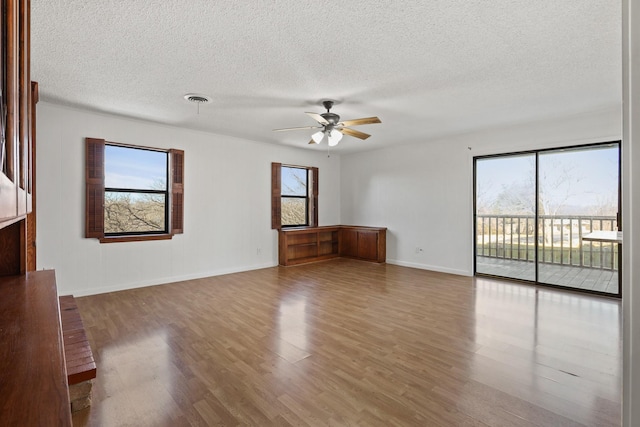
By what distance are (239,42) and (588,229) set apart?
5241 millimetres

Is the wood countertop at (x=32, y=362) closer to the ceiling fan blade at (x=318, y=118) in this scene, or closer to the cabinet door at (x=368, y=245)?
the ceiling fan blade at (x=318, y=118)

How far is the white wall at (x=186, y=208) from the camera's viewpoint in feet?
13.5

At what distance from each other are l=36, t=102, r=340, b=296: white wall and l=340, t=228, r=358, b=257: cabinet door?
2.24ft

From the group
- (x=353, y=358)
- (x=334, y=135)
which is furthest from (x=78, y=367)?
(x=334, y=135)

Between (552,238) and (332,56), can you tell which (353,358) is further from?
(552,238)

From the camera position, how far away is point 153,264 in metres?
4.95

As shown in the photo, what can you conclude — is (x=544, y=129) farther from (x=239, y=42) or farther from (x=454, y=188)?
(x=239, y=42)

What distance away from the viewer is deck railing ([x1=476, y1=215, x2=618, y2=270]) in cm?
465

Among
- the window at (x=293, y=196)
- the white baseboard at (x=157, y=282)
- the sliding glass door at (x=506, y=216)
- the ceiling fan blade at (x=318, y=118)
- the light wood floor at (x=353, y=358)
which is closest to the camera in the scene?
the light wood floor at (x=353, y=358)

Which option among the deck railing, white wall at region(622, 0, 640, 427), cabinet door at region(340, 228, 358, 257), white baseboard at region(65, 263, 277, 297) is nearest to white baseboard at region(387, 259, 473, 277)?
the deck railing

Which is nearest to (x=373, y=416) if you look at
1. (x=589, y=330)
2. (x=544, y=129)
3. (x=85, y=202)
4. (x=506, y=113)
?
(x=589, y=330)

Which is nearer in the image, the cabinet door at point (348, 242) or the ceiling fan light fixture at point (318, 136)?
the ceiling fan light fixture at point (318, 136)

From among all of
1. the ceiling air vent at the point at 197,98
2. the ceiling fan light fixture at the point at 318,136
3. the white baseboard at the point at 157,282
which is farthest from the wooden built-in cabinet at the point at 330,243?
the ceiling air vent at the point at 197,98

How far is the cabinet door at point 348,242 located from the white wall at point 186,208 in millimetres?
684
